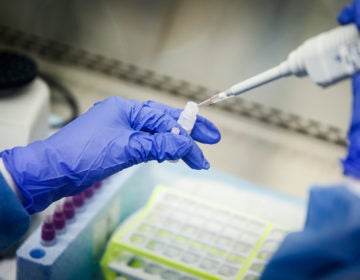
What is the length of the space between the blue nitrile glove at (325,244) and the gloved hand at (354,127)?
1.3 inches

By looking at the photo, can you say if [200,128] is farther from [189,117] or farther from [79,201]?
[79,201]

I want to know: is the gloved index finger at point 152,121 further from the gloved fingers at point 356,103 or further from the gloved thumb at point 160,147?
the gloved fingers at point 356,103

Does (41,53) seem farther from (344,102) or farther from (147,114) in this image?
(344,102)

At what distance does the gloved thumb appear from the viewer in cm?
92

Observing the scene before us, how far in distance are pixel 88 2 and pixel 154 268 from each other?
77 cm

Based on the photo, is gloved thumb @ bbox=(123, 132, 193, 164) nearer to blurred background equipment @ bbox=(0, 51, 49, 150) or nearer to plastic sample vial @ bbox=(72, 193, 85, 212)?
plastic sample vial @ bbox=(72, 193, 85, 212)

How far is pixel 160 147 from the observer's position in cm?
93

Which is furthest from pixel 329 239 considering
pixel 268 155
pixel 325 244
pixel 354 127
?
pixel 268 155

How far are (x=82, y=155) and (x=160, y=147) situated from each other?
0.13 m

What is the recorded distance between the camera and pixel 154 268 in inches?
43.8

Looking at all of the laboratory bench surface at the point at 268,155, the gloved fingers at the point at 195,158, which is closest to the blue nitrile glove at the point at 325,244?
the gloved fingers at the point at 195,158

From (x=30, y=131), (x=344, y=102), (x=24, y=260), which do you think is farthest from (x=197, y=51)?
(x=24, y=260)

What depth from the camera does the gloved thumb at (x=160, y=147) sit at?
92 cm

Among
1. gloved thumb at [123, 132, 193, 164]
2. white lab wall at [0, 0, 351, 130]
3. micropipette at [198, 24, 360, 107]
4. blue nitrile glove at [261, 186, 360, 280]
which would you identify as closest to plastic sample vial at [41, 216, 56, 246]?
gloved thumb at [123, 132, 193, 164]
